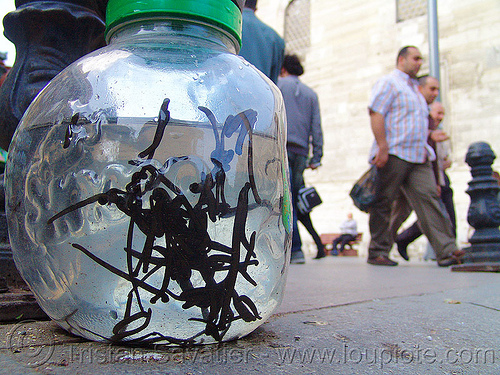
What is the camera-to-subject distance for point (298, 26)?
1239 centimetres

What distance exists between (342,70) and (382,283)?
922cm

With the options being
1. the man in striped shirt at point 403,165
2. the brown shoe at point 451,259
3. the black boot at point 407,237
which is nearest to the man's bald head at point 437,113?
the man in striped shirt at point 403,165

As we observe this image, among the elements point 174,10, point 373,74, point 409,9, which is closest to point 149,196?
point 174,10

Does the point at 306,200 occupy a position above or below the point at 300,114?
below

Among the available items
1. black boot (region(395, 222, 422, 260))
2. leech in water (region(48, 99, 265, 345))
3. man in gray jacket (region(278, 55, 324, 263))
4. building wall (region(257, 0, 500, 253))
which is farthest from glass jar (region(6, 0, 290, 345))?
building wall (region(257, 0, 500, 253))

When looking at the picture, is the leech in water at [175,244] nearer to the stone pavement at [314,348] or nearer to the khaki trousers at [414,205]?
the stone pavement at [314,348]

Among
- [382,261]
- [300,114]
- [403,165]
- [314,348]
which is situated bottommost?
[382,261]

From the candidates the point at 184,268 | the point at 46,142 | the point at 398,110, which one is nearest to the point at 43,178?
the point at 46,142

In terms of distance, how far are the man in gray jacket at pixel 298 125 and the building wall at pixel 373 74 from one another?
5461mm

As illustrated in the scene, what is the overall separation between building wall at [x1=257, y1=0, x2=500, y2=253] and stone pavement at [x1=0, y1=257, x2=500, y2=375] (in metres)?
7.97

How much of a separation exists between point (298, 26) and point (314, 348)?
12468 mm

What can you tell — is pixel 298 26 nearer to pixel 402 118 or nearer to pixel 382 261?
pixel 402 118

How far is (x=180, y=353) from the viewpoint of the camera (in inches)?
34.1

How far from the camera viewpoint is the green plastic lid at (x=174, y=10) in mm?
933
